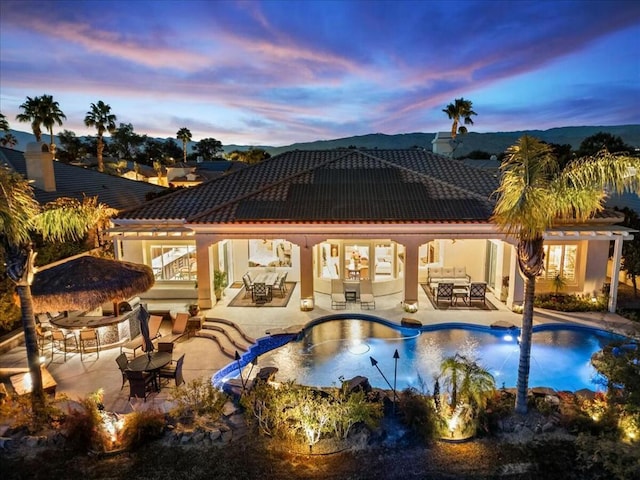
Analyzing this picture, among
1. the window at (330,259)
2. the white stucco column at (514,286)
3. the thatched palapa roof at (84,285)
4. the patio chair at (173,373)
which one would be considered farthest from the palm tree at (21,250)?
the white stucco column at (514,286)

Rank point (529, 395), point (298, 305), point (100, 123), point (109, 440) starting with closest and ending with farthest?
point (109, 440), point (529, 395), point (298, 305), point (100, 123)

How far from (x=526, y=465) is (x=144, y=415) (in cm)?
776

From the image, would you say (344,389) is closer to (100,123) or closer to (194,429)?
(194,429)

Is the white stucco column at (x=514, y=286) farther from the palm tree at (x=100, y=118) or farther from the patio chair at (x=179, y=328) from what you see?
the palm tree at (x=100, y=118)

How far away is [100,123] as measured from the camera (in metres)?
52.2

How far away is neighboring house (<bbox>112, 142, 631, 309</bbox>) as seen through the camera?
16500mm

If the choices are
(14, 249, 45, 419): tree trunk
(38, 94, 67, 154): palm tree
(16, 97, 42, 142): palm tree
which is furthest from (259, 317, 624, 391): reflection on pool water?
(16, 97, 42, 142): palm tree

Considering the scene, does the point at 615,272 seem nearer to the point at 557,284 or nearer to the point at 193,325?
the point at 557,284

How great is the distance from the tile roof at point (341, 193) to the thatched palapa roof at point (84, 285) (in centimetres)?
416

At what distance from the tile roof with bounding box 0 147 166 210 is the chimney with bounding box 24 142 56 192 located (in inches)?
18.2

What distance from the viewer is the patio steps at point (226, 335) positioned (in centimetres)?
1372

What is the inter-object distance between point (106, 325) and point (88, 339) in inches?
25.7

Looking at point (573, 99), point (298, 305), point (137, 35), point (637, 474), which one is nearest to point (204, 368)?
point (298, 305)

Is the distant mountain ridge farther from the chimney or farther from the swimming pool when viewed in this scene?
the swimming pool
